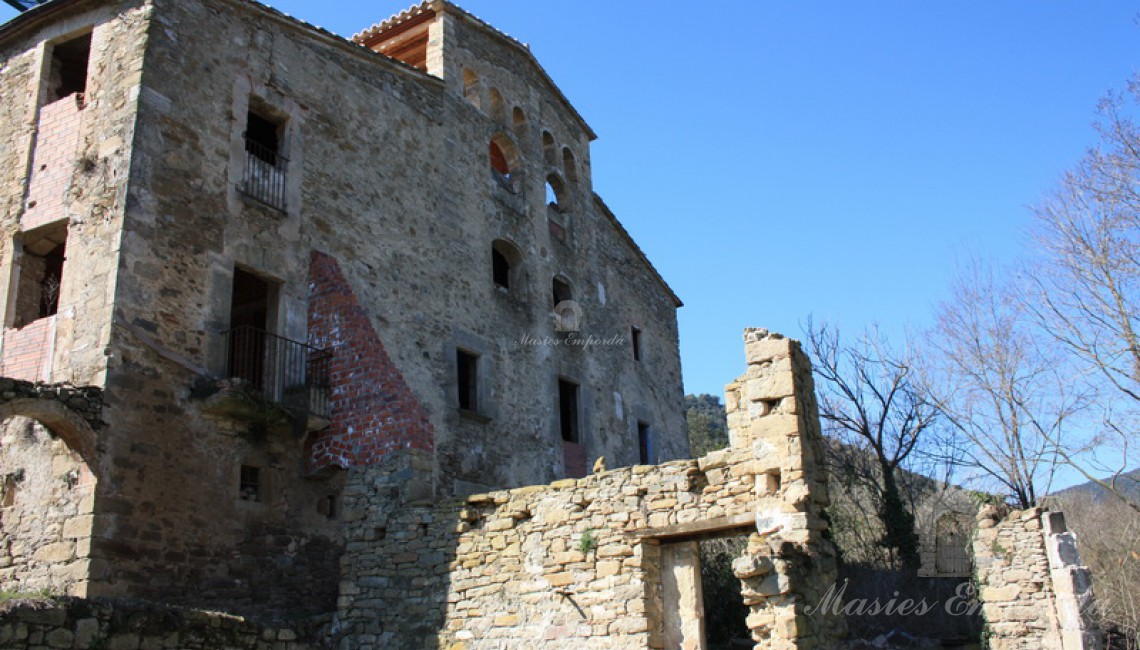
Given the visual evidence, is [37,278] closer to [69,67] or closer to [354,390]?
[69,67]

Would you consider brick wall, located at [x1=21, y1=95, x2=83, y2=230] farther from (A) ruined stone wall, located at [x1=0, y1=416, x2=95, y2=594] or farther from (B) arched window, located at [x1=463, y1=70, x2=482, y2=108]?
(B) arched window, located at [x1=463, y1=70, x2=482, y2=108]

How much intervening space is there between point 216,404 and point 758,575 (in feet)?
22.5

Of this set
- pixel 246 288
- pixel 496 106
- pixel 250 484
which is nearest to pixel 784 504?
pixel 250 484

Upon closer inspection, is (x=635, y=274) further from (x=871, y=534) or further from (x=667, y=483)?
(x=667, y=483)

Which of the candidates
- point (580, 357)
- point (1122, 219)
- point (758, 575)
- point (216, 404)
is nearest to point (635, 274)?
point (580, 357)

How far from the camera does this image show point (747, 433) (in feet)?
30.8

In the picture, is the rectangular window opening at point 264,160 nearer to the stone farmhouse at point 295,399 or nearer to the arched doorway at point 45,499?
the stone farmhouse at point 295,399

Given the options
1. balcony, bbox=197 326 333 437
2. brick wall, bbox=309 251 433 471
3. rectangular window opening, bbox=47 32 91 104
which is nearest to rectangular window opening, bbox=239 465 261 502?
balcony, bbox=197 326 333 437

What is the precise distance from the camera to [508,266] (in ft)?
61.1

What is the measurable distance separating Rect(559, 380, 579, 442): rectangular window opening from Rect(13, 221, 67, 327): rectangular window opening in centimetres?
960

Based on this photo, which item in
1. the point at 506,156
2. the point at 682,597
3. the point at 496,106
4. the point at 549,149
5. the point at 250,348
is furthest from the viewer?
the point at 549,149

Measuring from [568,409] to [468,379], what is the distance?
133 inches

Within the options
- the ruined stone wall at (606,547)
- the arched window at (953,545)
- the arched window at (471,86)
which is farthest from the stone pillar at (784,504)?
the arched window at (953,545)

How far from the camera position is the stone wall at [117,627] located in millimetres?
6812
